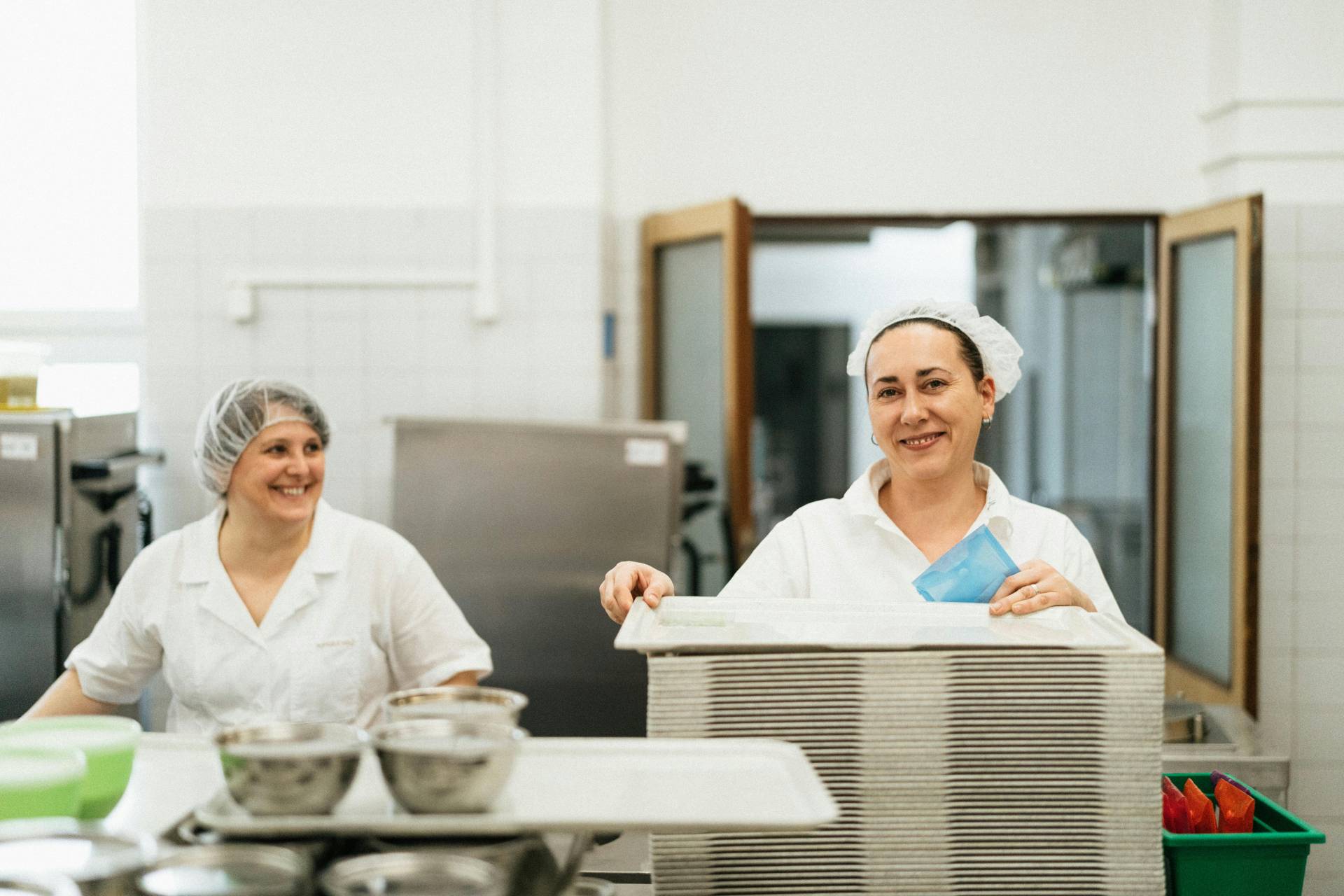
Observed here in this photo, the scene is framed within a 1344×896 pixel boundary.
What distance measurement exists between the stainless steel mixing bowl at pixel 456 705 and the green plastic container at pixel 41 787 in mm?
277

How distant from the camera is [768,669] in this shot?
1.22m

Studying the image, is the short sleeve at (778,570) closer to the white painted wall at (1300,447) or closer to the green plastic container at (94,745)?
the green plastic container at (94,745)

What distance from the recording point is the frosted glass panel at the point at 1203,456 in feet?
11.2

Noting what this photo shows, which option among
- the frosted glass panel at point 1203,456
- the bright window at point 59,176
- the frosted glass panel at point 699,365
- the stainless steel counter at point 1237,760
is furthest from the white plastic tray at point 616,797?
the bright window at point 59,176

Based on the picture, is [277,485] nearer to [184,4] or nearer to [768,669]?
[768,669]

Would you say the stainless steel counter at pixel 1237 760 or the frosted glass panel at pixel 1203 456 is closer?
the stainless steel counter at pixel 1237 760

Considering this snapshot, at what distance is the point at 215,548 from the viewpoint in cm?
222

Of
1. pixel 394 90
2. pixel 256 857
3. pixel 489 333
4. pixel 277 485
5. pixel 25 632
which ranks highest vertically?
pixel 394 90

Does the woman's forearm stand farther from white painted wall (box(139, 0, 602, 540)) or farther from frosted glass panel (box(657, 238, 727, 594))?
frosted glass panel (box(657, 238, 727, 594))

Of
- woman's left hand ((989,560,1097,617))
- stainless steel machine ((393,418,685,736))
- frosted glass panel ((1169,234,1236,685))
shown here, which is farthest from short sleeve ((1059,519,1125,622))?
frosted glass panel ((1169,234,1236,685))

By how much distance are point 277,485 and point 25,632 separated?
1.25 m

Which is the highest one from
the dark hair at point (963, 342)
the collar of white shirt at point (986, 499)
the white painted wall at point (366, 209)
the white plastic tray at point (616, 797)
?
the white painted wall at point (366, 209)

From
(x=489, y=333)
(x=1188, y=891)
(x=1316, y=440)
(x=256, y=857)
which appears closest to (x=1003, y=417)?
(x=1316, y=440)

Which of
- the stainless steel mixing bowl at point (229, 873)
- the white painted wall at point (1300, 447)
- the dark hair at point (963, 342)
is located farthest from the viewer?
the white painted wall at point (1300, 447)
